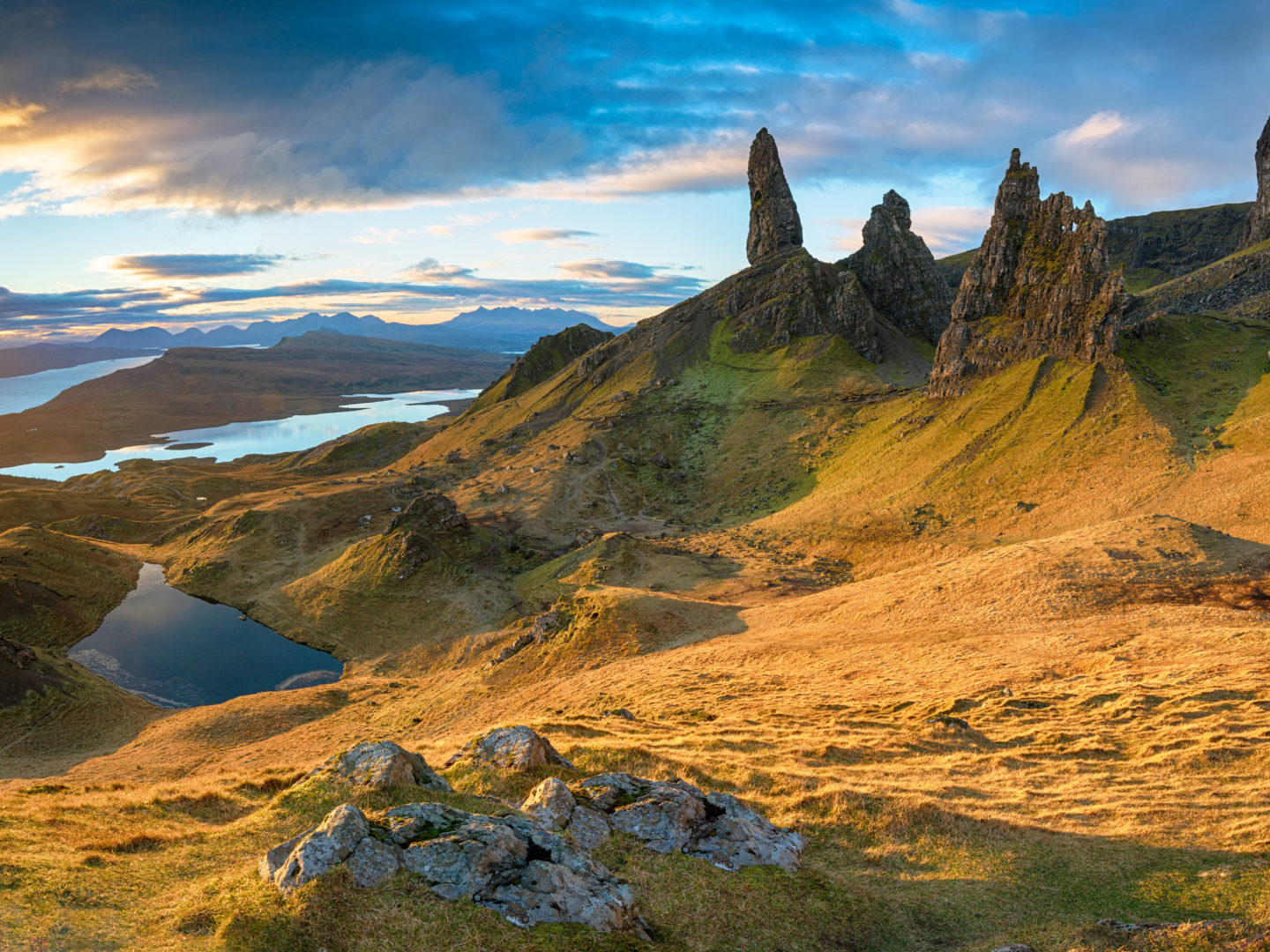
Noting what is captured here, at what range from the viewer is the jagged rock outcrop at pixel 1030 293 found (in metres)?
93.1

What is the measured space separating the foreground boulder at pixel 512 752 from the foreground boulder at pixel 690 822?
14.3ft

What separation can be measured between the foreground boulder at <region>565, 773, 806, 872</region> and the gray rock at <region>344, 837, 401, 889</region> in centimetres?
575

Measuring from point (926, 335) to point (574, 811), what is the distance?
18346cm

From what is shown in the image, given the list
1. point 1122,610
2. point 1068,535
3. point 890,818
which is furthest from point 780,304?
point 890,818

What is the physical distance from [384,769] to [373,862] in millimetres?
7537

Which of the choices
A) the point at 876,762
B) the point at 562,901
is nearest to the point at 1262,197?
the point at 876,762

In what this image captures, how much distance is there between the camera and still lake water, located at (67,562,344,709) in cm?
7112

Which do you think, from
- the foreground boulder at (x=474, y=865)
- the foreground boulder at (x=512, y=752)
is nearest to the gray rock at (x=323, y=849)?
the foreground boulder at (x=474, y=865)

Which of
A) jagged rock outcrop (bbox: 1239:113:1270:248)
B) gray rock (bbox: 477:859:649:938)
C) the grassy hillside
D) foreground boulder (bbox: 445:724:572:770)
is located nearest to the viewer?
gray rock (bbox: 477:859:649:938)

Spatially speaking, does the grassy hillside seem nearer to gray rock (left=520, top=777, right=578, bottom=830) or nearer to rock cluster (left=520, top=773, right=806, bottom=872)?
rock cluster (left=520, top=773, right=806, bottom=872)

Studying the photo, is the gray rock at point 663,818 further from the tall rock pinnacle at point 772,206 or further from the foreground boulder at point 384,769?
the tall rock pinnacle at point 772,206

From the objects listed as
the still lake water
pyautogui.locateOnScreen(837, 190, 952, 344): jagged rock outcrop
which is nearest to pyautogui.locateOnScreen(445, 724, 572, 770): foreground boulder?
the still lake water

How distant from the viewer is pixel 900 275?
18212 centimetres

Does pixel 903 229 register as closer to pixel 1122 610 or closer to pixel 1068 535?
pixel 1068 535
